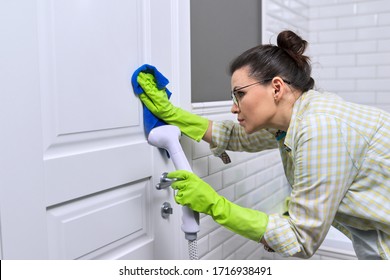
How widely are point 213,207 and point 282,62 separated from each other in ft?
1.61

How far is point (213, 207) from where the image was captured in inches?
46.1

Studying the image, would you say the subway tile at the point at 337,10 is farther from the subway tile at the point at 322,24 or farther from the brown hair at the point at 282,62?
the brown hair at the point at 282,62

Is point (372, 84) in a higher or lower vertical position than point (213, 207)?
higher

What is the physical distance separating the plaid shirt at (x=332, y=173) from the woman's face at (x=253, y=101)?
91mm

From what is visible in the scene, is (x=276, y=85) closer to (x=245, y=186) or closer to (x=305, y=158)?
(x=305, y=158)

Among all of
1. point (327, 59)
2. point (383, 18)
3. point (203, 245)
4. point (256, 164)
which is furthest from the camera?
point (327, 59)

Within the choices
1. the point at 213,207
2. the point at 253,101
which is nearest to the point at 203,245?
the point at 213,207

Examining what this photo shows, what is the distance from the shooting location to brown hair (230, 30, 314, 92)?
4.11ft

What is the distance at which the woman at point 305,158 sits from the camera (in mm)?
1097

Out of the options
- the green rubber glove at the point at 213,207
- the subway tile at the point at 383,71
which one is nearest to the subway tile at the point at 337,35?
the subway tile at the point at 383,71

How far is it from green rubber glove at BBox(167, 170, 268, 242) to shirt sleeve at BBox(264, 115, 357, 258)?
5 cm

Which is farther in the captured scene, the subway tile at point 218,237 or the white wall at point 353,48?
the white wall at point 353,48

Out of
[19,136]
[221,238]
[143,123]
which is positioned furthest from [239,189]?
[19,136]

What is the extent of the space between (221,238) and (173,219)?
0.42 meters
